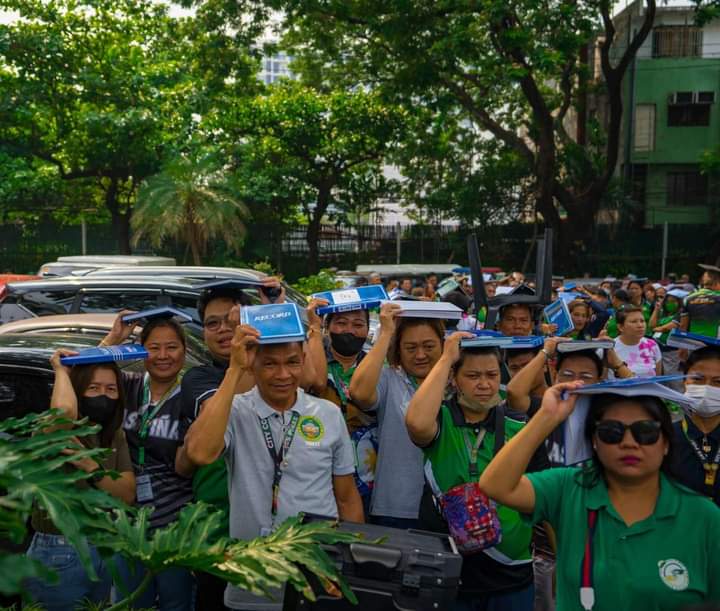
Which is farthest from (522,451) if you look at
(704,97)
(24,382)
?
(704,97)

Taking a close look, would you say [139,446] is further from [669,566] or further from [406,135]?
[406,135]

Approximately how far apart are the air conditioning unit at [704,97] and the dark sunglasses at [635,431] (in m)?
31.7

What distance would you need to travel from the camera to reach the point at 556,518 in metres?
3.01

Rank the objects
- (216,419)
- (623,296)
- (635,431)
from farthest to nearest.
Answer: (623,296), (216,419), (635,431)

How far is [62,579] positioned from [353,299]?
1923mm

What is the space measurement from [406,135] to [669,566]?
2775 centimetres

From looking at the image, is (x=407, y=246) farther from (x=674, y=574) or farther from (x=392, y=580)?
(x=674, y=574)

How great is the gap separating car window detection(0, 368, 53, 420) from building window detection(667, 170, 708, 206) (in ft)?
100

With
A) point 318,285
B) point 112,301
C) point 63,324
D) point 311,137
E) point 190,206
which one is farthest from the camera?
point 311,137

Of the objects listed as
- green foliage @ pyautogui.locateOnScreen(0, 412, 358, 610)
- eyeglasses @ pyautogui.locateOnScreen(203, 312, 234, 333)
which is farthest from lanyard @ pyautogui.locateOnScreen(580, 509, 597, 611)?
eyeglasses @ pyautogui.locateOnScreen(203, 312, 234, 333)

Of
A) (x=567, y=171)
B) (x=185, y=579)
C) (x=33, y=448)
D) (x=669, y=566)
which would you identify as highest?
(x=567, y=171)

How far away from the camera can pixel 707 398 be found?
402cm

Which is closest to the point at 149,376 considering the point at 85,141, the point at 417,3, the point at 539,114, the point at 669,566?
the point at 669,566

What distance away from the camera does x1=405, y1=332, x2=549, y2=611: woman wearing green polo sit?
12.3 feet
